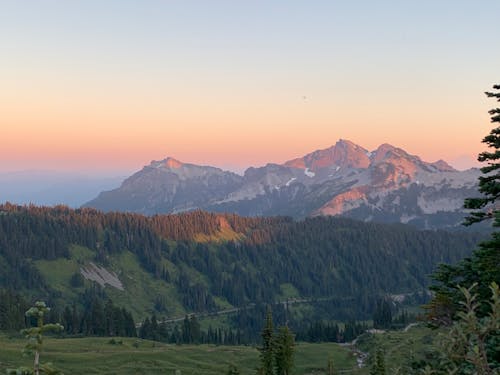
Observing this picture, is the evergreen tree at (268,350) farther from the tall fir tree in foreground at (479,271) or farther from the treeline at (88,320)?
the treeline at (88,320)

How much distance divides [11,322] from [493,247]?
510ft

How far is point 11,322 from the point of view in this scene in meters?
154

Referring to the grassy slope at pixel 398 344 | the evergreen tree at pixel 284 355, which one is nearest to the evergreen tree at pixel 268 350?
the evergreen tree at pixel 284 355

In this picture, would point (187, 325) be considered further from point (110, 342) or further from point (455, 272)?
point (455, 272)

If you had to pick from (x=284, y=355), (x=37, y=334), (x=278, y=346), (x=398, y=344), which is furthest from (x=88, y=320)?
(x=37, y=334)

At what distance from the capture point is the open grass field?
95231 mm

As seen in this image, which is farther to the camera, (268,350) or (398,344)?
(398,344)

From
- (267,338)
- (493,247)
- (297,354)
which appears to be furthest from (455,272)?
(297,354)

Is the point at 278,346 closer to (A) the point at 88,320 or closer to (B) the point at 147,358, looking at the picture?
(B) the point at 147,358

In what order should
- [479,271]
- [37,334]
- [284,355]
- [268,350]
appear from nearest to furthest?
[37,334] < [479,271] < [268,350] < [284,355]

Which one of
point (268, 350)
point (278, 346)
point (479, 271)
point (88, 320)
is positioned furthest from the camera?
point (88, 320)

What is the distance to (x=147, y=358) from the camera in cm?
10769

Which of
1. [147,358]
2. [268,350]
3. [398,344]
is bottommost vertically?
[398,344]

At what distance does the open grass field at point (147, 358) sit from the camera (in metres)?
95.2
